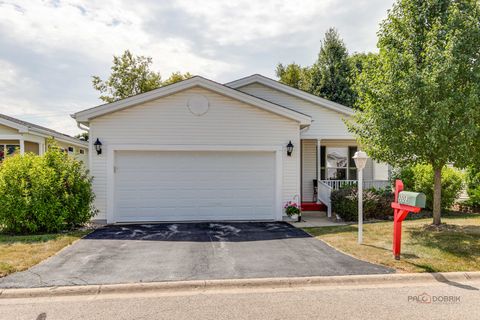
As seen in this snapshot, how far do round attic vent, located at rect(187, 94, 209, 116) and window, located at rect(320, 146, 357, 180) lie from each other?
658 centimetres

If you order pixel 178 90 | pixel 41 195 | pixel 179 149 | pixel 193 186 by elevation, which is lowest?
pixel 41 195

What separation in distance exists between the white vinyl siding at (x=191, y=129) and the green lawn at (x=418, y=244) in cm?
292

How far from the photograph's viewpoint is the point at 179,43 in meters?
15.6

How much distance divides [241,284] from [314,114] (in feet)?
34.4

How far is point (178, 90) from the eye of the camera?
1066 cm

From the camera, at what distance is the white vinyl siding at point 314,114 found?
554 inches

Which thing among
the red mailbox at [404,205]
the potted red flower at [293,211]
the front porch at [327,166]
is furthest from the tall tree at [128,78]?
the red mailbox at [404,205]

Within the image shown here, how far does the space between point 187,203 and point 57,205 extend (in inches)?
147

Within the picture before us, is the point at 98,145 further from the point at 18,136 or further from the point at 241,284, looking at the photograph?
the point at 241,284

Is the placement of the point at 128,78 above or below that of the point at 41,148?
above

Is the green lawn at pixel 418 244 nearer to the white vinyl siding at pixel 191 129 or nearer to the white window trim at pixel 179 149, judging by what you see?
the white window trim at pixel 179 149

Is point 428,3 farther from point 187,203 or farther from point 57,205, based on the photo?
point 57,205

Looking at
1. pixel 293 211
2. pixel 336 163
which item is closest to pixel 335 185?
pixel 336 163

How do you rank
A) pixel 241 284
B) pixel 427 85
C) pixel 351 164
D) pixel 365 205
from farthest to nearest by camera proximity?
pixel 351 164 → pixel 365 205 → pixel 427 85 → pixel 241 284
